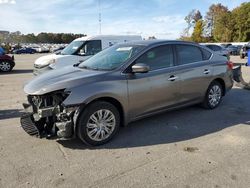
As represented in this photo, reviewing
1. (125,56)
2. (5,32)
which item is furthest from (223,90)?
(5,32)

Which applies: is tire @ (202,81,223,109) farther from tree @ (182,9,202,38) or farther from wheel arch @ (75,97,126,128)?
tree @ (182,9,202,38)

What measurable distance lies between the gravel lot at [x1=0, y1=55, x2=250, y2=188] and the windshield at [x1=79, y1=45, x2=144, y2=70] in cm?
124

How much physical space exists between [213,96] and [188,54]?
50.4 inches

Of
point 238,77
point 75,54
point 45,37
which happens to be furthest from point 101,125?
point 45,37

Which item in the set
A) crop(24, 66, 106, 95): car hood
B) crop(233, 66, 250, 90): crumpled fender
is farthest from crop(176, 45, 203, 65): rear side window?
crop(233, 66, 250, 90): crumpled fender

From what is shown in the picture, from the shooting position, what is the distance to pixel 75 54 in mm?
10758

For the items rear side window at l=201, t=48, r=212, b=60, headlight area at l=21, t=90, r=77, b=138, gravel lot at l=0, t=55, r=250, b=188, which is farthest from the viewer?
rear side window at l=201, t=48, r=212, b=60

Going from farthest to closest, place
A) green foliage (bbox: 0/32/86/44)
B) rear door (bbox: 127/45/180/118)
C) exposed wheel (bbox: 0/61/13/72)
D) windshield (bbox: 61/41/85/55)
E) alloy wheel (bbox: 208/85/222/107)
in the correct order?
1. green foliage (bbox: 0/32/86/44)
2. exposed wheel (bbox: 0/61/13/72)
3. windshield (bbox: 61/41/85/55)
4. alloy wheel (bbox: 208/85/222/107)
5. rear door (bbox: 127/45/180/118)

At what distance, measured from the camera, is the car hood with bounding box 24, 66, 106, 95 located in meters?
4.14

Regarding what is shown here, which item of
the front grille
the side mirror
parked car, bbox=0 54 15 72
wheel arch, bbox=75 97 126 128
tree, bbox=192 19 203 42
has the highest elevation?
tree, bbox=192 19 203 42

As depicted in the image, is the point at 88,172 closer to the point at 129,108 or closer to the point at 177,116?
the point at 129,108

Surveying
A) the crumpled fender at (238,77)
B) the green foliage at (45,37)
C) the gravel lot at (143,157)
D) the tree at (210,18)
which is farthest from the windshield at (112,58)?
A: the green foliage at (45,37)

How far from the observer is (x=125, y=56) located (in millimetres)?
4926

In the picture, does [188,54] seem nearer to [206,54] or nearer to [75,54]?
[206,54]
